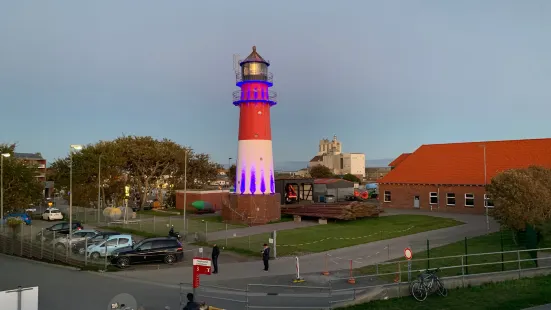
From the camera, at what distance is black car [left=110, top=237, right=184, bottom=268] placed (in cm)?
2441

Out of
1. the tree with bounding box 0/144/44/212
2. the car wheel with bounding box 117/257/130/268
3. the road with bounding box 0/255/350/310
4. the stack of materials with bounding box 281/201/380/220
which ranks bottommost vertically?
the road with bounding box 0/255/350/310

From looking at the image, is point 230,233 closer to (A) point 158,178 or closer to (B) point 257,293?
(B) point 257,293

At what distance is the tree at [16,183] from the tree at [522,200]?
128 feet

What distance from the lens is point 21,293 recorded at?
8.31m

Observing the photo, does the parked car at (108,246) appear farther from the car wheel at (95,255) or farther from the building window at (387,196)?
the building window at (387,196)

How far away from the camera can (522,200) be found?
82.7 ft

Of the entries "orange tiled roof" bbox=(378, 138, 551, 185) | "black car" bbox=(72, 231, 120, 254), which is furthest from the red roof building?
"black car" bbox=(72, 231, 120, 254)

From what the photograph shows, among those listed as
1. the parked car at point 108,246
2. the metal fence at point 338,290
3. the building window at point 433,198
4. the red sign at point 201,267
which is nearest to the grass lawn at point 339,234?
the parked car at point 108,246

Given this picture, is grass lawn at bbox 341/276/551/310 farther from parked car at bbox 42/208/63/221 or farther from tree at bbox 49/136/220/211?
tree at bbox 49/136/220/211

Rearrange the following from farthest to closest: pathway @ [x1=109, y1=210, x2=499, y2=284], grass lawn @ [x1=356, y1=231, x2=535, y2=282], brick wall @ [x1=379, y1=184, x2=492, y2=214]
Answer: brick wall @ [x1=379, y1=184, x2=492, y2=214]
pathway @ [x1=109, y1=210, x2=499, y2=284]
grass lawn @ [x1=356, y1=231, x2=535, y2=282]

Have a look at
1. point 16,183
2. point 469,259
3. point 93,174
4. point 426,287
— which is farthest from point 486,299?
point 93,174

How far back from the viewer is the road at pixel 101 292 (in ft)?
53.7

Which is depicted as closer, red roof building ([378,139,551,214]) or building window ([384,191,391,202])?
red roof building ([378,139,551,214])

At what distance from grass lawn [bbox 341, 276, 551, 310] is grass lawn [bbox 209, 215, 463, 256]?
12103 mm
